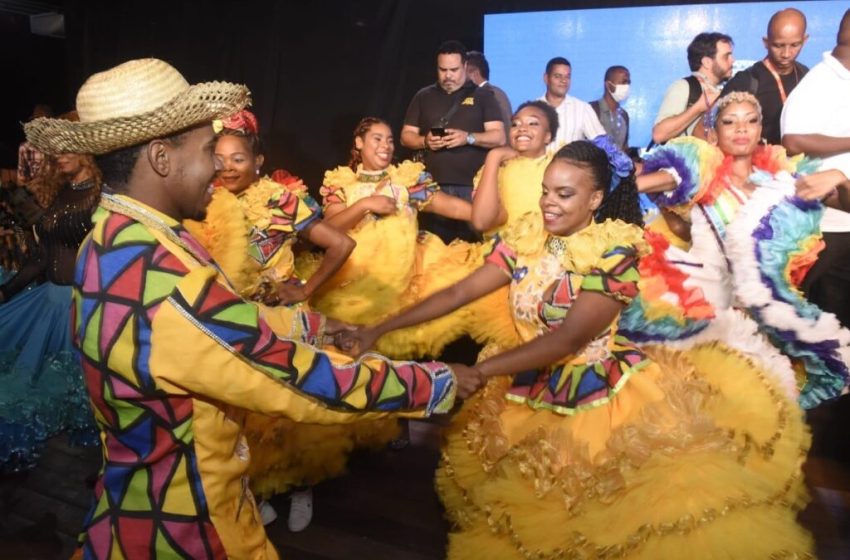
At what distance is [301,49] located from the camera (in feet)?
23.0

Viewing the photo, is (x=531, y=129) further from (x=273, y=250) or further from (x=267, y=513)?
(x=267, y=513)

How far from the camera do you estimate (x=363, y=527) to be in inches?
148

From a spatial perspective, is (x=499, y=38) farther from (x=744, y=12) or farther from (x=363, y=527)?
(x=363, y=527)

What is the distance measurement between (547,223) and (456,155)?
9.92ft

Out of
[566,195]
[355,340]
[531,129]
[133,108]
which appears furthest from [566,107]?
[133,108]

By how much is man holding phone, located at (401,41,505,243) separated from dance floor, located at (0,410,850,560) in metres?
2.12

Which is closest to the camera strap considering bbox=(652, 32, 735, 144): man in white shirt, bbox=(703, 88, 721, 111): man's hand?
bbox=(652, 32, 735, 144): man in white shirt

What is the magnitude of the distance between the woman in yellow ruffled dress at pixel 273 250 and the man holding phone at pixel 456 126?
1.92m

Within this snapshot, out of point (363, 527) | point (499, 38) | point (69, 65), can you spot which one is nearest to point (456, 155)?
point (499, 38)

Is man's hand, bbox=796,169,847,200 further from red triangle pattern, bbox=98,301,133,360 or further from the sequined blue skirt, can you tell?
the sequined blue skirt

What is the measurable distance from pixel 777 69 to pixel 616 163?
2.68 meters

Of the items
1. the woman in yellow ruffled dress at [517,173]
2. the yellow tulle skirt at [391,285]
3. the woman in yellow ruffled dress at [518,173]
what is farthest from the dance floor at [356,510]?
the woman in yellow ruffled dress at [517,173]

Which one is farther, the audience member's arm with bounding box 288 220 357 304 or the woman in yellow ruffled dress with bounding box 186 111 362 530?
the audience member's arm with bounding box 288 220 357 304

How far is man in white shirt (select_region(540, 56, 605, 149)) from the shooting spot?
5309mm
